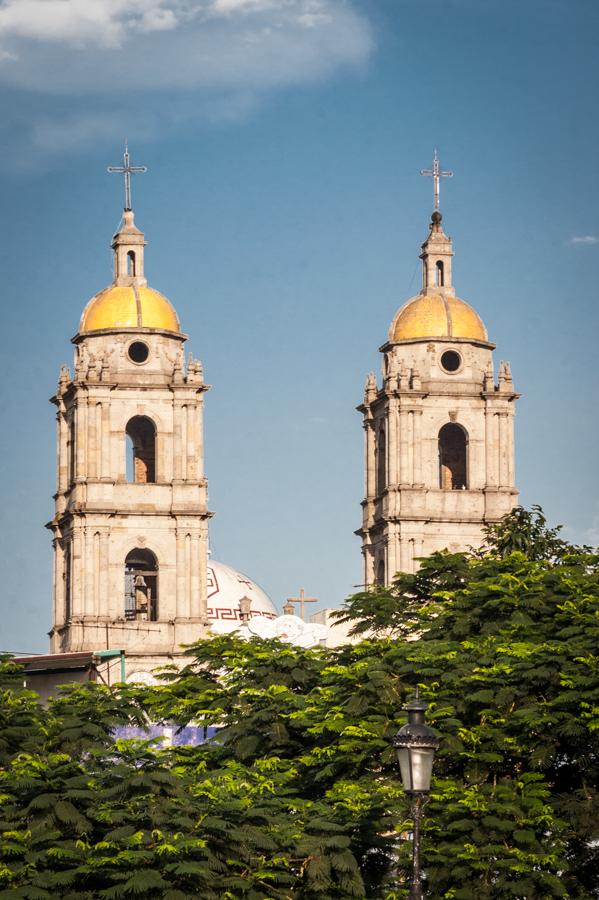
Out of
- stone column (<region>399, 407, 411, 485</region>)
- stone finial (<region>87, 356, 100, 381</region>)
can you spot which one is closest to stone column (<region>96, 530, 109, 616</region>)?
stone finial (<region>87, 356, 100, 381</region>)

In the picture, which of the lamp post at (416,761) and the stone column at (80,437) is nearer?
the lamp post at (416,761)

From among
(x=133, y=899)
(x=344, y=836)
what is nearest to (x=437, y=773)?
(x=344, y=836)

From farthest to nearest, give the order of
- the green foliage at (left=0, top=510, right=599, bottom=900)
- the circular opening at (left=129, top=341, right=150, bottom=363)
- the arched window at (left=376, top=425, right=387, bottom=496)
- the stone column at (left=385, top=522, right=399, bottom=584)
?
the circular opening at (left=129, top=341, right=150, bottom=363)
the arched window at (left=376, top=425, right=387, bottom=496)
the stone column at (left=385, top=522, right=399, bottom=584)
the green foliage at (left=0, top=510, right=599, bottom=900)

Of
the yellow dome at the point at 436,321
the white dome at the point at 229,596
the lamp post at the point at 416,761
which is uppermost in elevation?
the yellow dome at the point at 436,321

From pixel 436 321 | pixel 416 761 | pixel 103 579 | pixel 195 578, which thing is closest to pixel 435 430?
pixel 436 321

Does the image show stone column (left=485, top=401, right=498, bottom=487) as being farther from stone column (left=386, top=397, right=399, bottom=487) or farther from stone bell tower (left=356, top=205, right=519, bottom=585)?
stone column (left=386, top=397, right=399, bottom=487)

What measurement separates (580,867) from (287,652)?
12.8 m

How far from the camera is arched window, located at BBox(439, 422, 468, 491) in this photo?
Result: 105 meters

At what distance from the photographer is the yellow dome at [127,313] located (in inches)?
4080

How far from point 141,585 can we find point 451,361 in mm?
12568

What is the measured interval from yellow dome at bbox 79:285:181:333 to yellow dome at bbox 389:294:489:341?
24.4ft

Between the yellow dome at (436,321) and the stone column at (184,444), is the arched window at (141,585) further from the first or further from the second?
the yellow dome at (436,321)

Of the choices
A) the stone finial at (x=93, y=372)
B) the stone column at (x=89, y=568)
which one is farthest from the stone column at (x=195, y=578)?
the stone finial at (x=93, y=372)

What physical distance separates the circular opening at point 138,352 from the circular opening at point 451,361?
31.7ft
